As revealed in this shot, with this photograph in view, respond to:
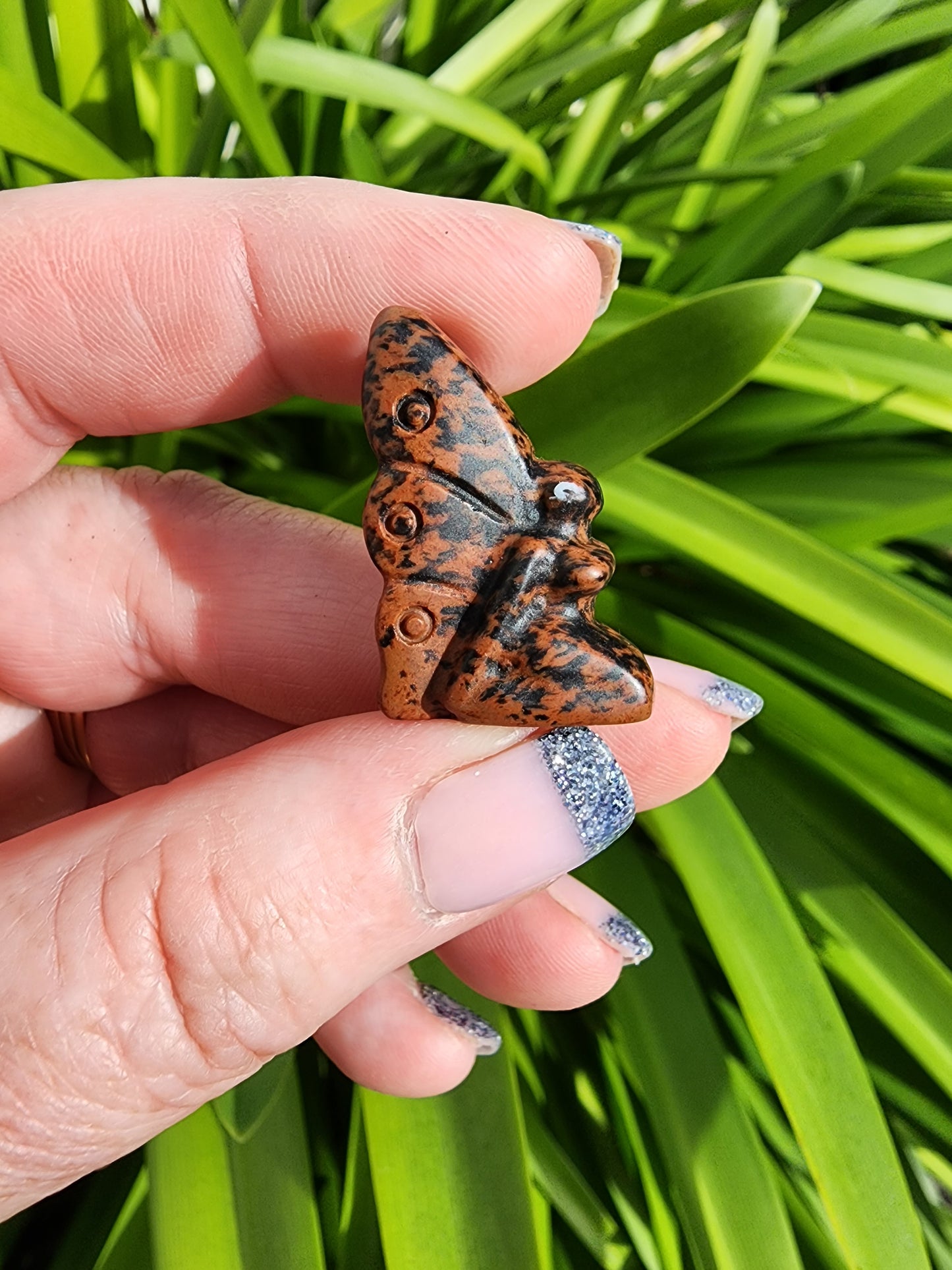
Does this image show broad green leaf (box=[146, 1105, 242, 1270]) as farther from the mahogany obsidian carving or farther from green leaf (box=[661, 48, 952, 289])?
green leaf (box=[661, 48, 952, 289])

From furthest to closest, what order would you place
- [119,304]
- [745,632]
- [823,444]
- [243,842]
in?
[823,444], [745,632], [119,304], [243,842]

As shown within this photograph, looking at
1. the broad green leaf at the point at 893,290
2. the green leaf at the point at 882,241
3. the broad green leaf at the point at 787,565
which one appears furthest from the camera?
the green leaf at the point at 882,241

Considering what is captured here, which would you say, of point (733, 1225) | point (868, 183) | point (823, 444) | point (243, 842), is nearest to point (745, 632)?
point (823, 444)

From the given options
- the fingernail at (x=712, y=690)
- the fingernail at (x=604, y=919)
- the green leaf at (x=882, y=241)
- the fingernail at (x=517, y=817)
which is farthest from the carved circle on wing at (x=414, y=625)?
the green leaf at (x=882, y=241)

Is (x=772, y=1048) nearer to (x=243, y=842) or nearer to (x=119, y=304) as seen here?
(x=243, y=842)

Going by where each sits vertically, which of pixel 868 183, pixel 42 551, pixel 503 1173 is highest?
pixel 868 183

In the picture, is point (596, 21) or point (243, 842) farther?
point (596, 21)

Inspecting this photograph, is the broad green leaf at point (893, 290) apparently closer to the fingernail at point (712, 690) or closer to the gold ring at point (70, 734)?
the fingernail at point (712, 690)
